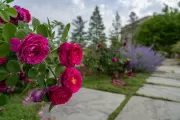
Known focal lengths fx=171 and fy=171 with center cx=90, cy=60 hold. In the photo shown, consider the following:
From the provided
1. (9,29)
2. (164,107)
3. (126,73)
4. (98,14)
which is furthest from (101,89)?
(98,14)

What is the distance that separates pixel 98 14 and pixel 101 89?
21815 mm

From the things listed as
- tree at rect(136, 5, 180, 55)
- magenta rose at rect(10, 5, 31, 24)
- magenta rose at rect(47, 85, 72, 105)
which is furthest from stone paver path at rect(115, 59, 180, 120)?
tree at rect(136, 5, 180, 55)

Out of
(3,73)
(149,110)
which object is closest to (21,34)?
(3,73)

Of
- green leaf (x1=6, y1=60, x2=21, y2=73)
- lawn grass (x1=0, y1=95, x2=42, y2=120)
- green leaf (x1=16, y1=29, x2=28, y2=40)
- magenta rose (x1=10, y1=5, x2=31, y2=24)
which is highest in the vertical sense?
magenta rose (x1=10, y1=5, x2=31, y2=24)

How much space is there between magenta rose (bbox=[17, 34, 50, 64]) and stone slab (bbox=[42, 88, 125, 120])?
3.51 ft

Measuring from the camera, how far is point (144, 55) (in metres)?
3.86

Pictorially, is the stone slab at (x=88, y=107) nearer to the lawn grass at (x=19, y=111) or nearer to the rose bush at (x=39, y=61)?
the lawn grass at (x=19, y=111)

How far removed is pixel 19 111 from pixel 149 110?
3.96 feet

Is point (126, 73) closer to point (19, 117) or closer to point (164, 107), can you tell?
point (164, 107)

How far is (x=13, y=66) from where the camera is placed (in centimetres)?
56

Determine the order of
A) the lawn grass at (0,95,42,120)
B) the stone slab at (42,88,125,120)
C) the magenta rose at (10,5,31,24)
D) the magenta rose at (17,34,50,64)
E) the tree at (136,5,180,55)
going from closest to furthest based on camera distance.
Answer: the magenta rose at (17,34,50,64)
the magenta rose at (10,5,31,24)
the lawn grass at (0,95,42,120)
the stone slab at (42,88,125,120)
the tree at (136,5,180,55)

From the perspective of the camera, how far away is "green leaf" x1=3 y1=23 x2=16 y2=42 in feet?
1.80

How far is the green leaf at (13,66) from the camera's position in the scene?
0.55 m

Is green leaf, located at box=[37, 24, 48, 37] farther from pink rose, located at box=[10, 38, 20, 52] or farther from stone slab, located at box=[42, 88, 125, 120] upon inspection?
stone slab, located at box=[42, 88, 125, 120]
